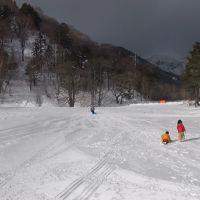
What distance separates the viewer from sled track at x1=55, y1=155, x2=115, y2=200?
10.1 m

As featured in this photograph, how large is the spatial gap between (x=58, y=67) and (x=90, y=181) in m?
64.5

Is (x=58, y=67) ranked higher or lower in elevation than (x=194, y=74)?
higher

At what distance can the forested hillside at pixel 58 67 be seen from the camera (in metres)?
74.2

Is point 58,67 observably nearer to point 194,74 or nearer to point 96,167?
point 194,74

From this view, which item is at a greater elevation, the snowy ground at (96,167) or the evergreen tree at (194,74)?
the evergreen tree at (194,74)

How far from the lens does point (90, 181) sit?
38.2 ft

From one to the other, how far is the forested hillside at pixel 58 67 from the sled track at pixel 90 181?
178 feet

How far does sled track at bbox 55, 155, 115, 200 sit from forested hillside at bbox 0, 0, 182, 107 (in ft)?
178

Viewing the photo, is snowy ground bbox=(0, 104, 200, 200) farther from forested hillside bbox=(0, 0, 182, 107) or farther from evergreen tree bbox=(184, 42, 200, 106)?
forested hillside bbox=(0, 0, 182, 107)

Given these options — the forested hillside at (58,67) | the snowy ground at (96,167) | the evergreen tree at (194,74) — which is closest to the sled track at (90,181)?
the snowy ground at (96,167)

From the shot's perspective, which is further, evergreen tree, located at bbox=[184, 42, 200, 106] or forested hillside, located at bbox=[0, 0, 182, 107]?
forested hillside, located at bbox=[0, 0, 182, 107]

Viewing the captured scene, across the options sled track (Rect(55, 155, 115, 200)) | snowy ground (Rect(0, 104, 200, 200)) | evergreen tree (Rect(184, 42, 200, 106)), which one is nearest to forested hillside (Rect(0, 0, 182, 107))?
evergreen tree (Rect(184, 42, 200, 106))

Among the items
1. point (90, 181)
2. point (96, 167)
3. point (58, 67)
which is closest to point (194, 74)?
A: point (58, 67)

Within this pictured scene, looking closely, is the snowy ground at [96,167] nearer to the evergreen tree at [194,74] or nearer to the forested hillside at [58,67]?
the evergreen tree at [194,74]
